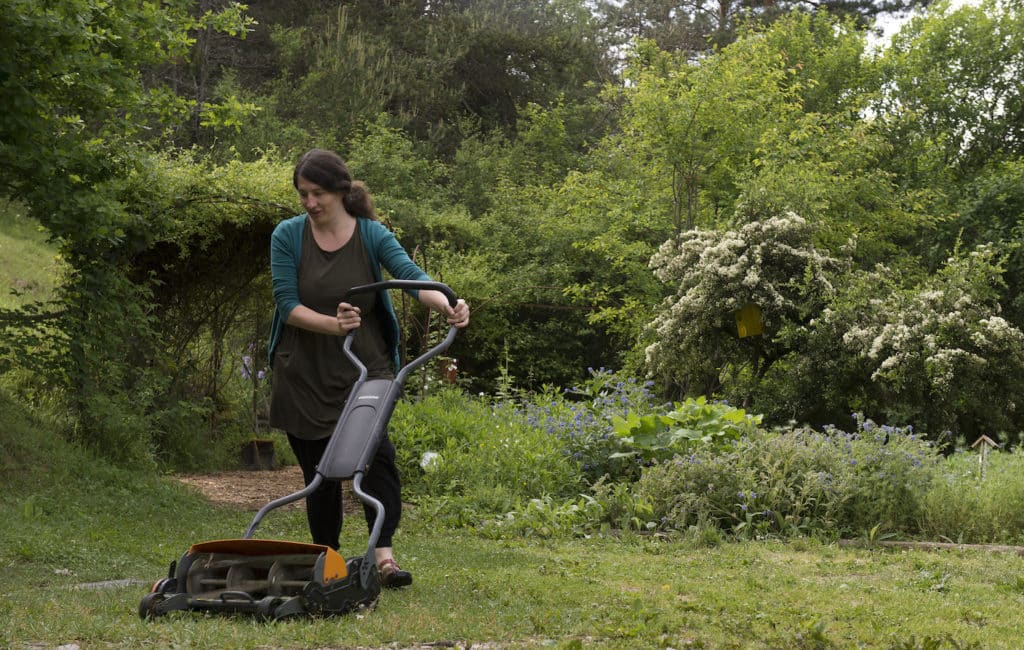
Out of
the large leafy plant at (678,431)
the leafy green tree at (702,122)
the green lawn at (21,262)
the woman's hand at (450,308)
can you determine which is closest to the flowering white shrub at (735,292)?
the leafy green tree at (702,122)

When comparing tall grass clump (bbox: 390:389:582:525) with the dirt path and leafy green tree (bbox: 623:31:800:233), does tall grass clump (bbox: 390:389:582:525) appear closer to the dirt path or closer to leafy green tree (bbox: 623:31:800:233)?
the dirt path

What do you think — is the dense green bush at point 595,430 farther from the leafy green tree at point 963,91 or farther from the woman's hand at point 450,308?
the leafy green tree at point 963,91

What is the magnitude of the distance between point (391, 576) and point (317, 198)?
4.83 ft

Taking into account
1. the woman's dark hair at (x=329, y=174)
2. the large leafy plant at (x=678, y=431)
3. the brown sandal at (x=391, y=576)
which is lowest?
the brown sandal at (x=391, y=576)

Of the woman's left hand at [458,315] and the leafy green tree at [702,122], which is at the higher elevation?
the leafy green tree at [702,122]

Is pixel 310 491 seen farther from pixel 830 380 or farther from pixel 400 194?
pixel 400 194

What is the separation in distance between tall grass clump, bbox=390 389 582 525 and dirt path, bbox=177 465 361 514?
0.59m

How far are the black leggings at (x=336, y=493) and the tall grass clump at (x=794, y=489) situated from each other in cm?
268

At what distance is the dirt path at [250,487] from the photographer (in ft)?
27.0

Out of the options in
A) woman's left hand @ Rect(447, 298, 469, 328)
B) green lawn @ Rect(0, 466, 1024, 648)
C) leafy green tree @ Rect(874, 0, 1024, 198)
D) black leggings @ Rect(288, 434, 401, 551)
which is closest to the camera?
green lawn @ Rect(0, 466, 1024, 648)

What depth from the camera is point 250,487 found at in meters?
9.30

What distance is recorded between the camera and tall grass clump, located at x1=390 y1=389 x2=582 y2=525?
7.43 metres

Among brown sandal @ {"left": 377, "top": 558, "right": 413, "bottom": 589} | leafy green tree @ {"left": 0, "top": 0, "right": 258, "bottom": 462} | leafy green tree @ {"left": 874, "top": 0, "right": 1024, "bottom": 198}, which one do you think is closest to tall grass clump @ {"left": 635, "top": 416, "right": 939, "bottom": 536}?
brown sandal @ {"left": 377, "top": 558, "right": 413, "bottom": 589}

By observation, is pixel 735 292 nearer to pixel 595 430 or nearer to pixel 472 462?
pixel 595 430
